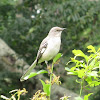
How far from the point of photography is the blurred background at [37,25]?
591 cm

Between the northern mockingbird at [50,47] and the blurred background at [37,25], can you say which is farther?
the blurred background at [37,25]

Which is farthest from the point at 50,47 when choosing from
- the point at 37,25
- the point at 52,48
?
the point at 37,25

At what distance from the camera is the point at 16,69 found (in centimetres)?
645

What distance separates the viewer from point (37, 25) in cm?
611

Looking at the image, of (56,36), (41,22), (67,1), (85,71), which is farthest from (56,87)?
(85,71)

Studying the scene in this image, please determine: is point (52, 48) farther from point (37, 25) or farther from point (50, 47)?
point (37, 25)

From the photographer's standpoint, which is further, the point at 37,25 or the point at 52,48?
the point at 37,25

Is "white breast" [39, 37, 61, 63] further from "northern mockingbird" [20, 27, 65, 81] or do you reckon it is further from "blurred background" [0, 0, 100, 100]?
"blurred background" [0, 0, 100, 100]

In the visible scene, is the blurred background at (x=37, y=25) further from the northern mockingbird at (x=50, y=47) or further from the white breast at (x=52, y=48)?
the white breast at (x=52, y=48)

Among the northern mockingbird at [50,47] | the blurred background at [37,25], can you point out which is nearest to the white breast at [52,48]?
the northern mockingbird at [50,47]

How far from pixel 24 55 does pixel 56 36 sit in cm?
303

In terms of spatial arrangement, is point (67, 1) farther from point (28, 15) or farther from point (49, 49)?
point (49, 49)

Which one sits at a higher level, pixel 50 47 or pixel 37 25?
pixel 37 25

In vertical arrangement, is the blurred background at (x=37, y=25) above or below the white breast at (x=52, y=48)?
above
